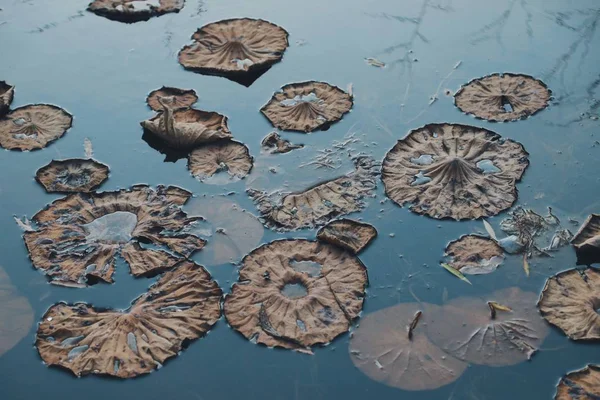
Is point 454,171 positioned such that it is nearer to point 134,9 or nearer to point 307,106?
point 307,106

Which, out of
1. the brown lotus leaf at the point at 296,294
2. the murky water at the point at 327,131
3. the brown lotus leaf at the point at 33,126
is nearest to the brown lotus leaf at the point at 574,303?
the murky water at the point at 327,131

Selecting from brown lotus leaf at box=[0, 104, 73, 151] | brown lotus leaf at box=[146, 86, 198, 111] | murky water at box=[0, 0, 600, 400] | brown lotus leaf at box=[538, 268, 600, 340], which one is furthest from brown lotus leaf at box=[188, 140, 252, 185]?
brown lotus leaf at box=[538, 268, 600, 340]

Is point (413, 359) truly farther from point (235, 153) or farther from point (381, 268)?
point (235, 153)

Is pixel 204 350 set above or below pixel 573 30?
below

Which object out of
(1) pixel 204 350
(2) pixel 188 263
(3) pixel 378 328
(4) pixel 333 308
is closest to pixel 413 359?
(3) pixel 378 328

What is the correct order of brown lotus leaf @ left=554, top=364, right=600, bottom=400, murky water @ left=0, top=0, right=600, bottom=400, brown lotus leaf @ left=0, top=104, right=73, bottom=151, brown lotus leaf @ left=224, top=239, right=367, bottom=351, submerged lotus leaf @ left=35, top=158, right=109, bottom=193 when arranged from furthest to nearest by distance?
brown lotus leaf @ left=0, top=104, right=73, bottom=151 → submerged lotus leaf @ left=35, top=158, right=109, bottom=193 → brown lotus leaf @ left=224, top=239, right=367, bottom=351 → murky water @ left=0, top=0, right=600, bottom=400 → brown lotus leaf @ left=554, top=364, right=600, bottom=400

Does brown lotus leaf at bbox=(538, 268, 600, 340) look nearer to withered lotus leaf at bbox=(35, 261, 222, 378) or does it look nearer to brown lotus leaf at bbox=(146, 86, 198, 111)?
withered lotus leaf at bbox=(35, 261, 222, 378)

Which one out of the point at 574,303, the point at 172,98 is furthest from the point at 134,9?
the point at 574,303

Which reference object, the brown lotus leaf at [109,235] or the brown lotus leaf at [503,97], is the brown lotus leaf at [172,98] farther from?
the brown lotus leaf at [503,97]
